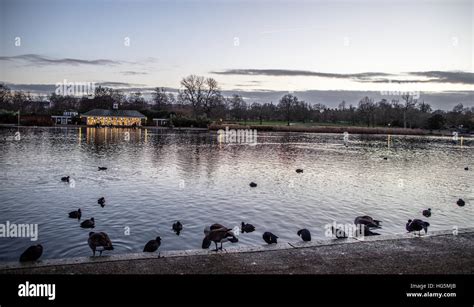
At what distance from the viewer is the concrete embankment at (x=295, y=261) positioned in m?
7.66

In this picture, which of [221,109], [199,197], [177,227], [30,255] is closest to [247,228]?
[177,227]

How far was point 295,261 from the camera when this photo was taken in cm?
825

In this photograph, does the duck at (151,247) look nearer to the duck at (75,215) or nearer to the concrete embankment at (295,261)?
the concrete embankment at (295,261)

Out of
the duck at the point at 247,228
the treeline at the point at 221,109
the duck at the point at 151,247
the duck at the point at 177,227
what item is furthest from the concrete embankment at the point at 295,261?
the treeline at the point at 221,109

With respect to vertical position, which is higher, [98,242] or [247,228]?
[98,242]

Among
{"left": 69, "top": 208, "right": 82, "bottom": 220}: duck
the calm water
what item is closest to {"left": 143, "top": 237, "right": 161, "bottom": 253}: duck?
the calm water

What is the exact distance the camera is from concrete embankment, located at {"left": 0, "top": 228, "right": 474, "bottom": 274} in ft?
25.1

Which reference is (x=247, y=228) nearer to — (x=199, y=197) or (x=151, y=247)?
(x=151, y=247)

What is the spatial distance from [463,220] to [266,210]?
827 cm

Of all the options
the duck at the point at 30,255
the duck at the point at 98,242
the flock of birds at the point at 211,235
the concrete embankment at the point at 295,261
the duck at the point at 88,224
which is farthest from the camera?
the duck at the point at 88,224

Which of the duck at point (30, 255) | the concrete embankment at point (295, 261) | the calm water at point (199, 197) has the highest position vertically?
the concrete embankment at point (295, 261)

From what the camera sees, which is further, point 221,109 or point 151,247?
point 221,109

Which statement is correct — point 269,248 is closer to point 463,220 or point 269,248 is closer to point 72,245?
point 72,245
